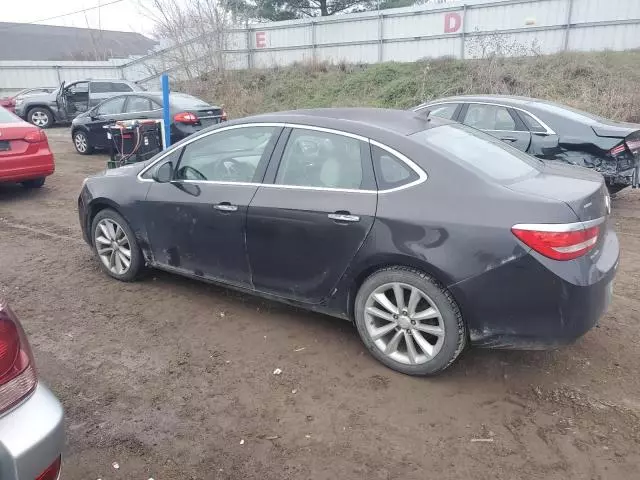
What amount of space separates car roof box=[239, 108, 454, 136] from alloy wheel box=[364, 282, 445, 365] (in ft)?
3.40

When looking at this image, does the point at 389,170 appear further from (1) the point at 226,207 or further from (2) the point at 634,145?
(2) the point at 634,145

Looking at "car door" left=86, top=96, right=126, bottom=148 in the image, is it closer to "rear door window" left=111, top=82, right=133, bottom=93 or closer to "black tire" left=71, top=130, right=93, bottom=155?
"black tire" left=71, top=130, right=93, bottom=155

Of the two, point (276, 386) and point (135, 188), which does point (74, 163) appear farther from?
point (276, 386)

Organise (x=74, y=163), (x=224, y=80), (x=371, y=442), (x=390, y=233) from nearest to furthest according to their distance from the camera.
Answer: (x=371, y=442) < (x=390, y=233) < (x=74, y=163) < (x=224, y=80)

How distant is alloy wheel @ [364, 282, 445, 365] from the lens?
3.10m

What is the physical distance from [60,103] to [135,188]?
15.9 metres

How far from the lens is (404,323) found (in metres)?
3.18

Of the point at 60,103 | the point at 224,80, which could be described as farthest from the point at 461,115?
the point at 224,80

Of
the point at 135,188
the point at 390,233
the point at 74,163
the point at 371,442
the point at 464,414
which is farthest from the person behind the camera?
the point at 74,163

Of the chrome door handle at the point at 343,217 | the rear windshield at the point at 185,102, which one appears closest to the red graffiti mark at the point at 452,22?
the rear windshield at the point at 185,102

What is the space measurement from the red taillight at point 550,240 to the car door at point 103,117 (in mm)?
10918

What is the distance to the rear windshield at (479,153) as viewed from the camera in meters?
3.19

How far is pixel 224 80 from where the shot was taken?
22.4m

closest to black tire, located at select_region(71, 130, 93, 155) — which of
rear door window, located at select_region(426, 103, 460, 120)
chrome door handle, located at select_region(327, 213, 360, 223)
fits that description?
rear door window, located at select_region(426, 103, 460, 120)
